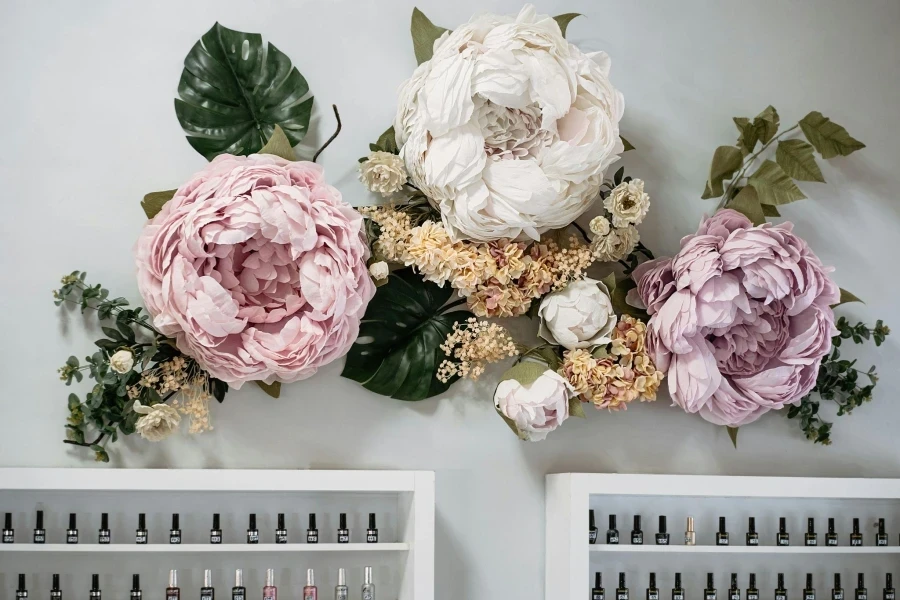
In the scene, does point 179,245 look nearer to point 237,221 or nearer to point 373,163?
point 237,221

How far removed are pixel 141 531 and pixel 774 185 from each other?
4.72 ft

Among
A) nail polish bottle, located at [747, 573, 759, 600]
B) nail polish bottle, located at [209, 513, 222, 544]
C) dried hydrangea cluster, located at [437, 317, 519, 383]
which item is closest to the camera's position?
nail polish bottle, located at [209, 513, 222, 544]

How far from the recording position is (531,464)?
1.75 m

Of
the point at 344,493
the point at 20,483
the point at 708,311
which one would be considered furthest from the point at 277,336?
the point at 708,311

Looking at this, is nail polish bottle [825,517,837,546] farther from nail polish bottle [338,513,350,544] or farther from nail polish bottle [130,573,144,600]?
nail polish bottle [130,573,144,600]

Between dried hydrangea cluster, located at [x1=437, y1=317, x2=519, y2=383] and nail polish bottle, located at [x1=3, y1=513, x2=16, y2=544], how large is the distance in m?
0.82

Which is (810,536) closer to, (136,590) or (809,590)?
(809,590)

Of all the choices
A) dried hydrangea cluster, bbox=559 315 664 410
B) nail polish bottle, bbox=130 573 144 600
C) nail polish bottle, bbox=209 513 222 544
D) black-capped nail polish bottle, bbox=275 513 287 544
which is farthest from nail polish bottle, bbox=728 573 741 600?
nail polish bottle, bbox=130 573 144 600

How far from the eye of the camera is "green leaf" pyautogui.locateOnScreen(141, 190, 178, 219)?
1557 mm

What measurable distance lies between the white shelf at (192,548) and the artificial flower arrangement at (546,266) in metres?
0.30

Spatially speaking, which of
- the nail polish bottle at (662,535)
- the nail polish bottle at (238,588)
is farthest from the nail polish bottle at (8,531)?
the nail polish bottle at (662,535)

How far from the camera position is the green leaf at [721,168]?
5.87ft

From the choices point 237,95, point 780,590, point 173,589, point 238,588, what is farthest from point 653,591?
point 237,95

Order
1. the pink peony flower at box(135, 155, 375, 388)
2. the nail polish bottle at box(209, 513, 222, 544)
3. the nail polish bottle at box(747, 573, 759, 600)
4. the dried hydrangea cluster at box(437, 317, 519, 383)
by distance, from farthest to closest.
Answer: the nail polish bottle at box(747, 573, 759, 600), the dried hydrangea cluster at box(437, 317, 519, 383), the nail polish bottle at box(209, 513, 222, 544), the pink peony flower at box(135, 155, 375, 388)
